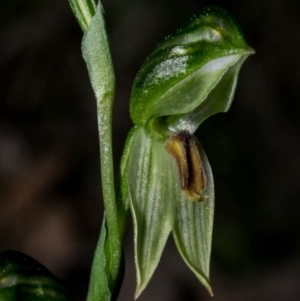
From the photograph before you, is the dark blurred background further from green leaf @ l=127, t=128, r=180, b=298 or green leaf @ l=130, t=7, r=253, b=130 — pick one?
green leaf @ l=130, t=7, r=253, b=130

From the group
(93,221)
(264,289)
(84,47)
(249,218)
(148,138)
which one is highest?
(84,47)

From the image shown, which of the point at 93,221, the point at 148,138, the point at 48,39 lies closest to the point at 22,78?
the point at 48,39

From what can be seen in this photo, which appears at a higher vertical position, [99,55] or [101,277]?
[99,55]

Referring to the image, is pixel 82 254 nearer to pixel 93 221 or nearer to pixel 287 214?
pixel 93 221

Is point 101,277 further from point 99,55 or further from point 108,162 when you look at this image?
point 99,55

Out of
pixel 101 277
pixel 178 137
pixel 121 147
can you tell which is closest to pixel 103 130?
pixel 178 137

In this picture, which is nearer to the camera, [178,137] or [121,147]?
[178,137]

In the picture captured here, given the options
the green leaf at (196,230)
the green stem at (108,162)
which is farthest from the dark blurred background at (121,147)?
the green stem at (108,162)
